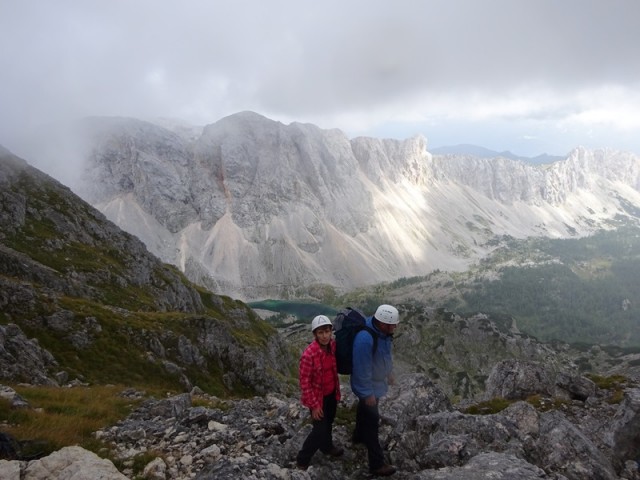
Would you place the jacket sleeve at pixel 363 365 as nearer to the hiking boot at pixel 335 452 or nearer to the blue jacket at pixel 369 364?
the blue jacket at pixel 369 364

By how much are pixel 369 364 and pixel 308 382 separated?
6.20 ft

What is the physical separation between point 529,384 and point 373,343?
23.0 metres

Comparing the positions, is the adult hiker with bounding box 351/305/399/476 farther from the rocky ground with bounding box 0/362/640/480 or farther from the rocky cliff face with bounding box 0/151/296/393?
the rocky cliff face with bounding box 0/151/296/393

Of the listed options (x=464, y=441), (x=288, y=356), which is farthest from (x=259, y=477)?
(x=288, y=356)

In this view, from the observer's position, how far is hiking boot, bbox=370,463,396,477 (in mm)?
12531

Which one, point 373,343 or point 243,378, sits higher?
point 373,343

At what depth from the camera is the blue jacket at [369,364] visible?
12406 mm

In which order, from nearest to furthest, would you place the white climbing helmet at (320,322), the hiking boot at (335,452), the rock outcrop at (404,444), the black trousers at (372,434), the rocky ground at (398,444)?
1. the rocky ground at (398,444)
2. the rock outcrop at (404,444)
3. the white climbing helmet at (320,322)
4. the black trousers at (372,434)
5. the hiking boot at (335,452)

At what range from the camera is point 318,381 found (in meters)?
12.6

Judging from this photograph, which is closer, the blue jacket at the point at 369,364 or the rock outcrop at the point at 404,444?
the rock outcrop at the point at 404,444

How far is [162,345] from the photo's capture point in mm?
47312

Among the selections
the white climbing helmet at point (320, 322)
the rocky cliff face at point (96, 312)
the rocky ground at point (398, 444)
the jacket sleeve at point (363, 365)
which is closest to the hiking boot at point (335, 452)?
the rocky ground at point (398, 444)

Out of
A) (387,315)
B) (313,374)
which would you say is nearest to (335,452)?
(313,374)

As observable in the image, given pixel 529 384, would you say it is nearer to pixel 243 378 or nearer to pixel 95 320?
pixel 243 378
